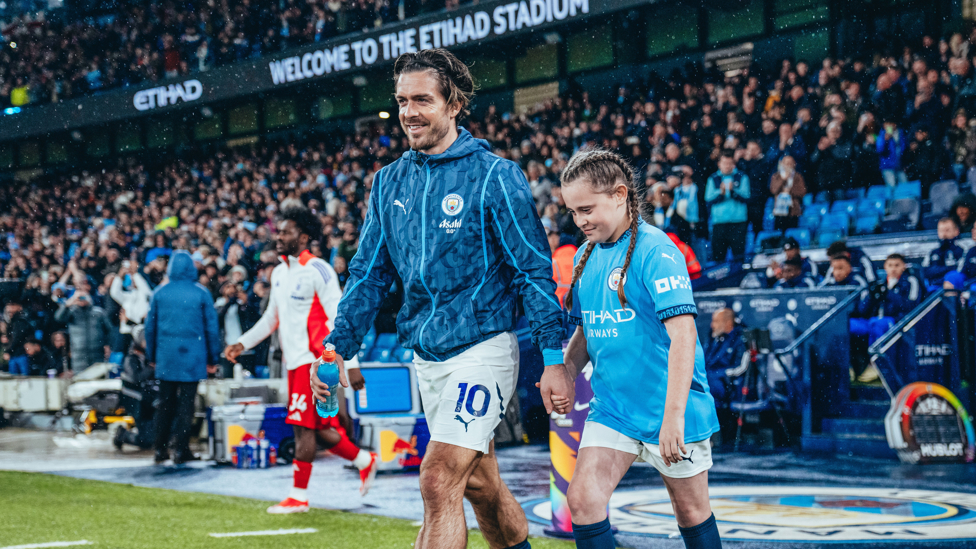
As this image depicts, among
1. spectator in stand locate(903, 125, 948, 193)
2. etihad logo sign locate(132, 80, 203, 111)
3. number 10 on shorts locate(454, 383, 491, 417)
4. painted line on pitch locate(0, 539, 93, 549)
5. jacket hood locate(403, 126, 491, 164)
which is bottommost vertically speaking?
painted line on pitch locate(0, 539, 93, 549)

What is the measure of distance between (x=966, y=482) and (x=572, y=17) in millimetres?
12599

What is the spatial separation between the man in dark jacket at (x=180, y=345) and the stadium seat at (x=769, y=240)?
22.0 ft

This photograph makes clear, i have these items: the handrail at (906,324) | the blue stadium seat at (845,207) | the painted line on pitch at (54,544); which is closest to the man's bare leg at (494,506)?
the painted line on pitch at (54,544)

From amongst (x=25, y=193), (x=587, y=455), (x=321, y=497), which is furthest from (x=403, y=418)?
(x=25, y=193)

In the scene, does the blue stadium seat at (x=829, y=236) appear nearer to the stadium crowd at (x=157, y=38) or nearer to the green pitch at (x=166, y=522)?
the green pitch at (x=166, y=522)

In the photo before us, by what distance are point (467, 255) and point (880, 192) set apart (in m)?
10.1

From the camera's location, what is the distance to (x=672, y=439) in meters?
3.01

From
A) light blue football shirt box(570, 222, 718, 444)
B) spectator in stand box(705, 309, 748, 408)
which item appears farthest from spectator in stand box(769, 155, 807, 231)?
light blue football shirt box(570, 222, 718, 444)

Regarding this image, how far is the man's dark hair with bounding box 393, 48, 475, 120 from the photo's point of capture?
11.6 feet

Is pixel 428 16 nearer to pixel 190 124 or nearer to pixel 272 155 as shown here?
pixel 272 155

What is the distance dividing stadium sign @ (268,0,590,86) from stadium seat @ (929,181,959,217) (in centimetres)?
823

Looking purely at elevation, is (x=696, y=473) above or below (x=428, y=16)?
below

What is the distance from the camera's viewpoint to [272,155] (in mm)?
26094

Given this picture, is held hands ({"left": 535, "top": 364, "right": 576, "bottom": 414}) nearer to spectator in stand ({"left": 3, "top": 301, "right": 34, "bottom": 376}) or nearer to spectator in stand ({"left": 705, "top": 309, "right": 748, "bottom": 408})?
spectator in stand ({"left": 705, "top": 309, "right": 748, "bottom": 408})
